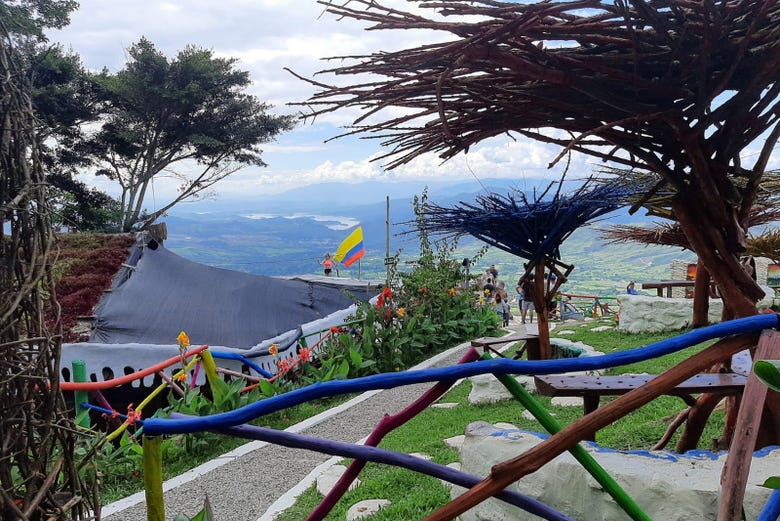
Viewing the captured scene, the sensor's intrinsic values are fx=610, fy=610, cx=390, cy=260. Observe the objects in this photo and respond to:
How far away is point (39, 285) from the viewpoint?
1.02m

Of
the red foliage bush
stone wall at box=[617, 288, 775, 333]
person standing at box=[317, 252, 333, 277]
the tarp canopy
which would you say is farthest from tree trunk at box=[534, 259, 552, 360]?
person standing at box=[317, 252, 333, 277]

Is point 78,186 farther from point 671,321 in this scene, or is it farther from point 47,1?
point 671,321

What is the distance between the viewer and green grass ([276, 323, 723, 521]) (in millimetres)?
3471

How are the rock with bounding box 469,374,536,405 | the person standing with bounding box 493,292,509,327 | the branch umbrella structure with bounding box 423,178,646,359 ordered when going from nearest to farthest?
1. the branch umbrella structure with bounding box 423,178,646,359
2. the rock with bounding box 469,374,536,405
3. the person standing with bounding box 493,292,509,327

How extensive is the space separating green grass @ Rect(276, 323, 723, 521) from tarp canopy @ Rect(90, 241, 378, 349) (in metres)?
3.46

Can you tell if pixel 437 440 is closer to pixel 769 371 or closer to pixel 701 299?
pixel 701 299

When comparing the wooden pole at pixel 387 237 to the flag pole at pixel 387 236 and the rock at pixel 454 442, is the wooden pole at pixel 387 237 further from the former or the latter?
the rock at pixel 454 442

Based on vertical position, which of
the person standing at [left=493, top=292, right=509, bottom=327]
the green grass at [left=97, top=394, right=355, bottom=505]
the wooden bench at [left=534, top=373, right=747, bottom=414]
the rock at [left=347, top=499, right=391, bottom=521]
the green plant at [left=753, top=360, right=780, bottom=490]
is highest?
the green plant at [left=753, top=360, right=780, bottom=490]

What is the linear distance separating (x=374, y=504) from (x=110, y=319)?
18.3 ft

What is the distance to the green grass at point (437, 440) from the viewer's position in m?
3.47

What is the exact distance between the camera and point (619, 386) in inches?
120

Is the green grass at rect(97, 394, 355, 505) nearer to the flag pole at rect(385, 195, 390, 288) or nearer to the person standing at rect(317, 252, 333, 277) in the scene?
the flag pole at rect(385, 195, 390, 288)

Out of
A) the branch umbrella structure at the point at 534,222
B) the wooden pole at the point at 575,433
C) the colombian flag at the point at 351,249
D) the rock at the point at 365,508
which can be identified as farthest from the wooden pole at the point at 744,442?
the colombian flag at the point at 351,249

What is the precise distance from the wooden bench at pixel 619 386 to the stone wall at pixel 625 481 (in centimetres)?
29
